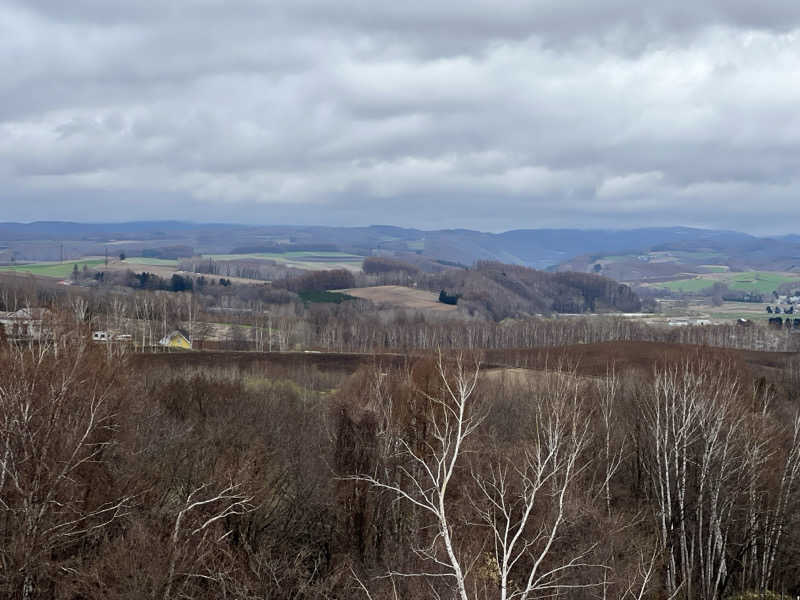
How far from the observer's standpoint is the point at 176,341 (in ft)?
367

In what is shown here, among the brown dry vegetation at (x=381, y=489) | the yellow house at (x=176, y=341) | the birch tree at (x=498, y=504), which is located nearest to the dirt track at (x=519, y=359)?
the yellow house at (x=176, y=341)

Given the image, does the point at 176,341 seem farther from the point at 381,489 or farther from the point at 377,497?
the point at 377,497

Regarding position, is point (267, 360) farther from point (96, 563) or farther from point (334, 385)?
point (96, 563)

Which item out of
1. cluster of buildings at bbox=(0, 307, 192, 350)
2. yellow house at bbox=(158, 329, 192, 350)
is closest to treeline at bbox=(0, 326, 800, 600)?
cluster of buildings at bbox=(0, 307, 192, 350)

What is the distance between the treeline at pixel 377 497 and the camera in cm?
2286

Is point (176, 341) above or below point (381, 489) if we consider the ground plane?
below

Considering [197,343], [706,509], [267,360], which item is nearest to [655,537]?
[706,509]

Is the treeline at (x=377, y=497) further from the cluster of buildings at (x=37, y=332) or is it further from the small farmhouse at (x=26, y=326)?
the cluster of buildings at (x=37, y=332)

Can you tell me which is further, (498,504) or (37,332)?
(37,332)

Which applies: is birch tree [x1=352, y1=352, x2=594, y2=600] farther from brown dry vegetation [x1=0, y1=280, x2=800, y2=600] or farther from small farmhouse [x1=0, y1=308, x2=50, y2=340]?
small farmhouse [x1=0, y1=308, x2=50, y2=340]

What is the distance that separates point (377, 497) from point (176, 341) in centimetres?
8216

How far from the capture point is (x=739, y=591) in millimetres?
36344

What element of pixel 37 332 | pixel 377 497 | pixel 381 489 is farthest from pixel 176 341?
pixel 377 497

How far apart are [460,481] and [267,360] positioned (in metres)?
62.9
